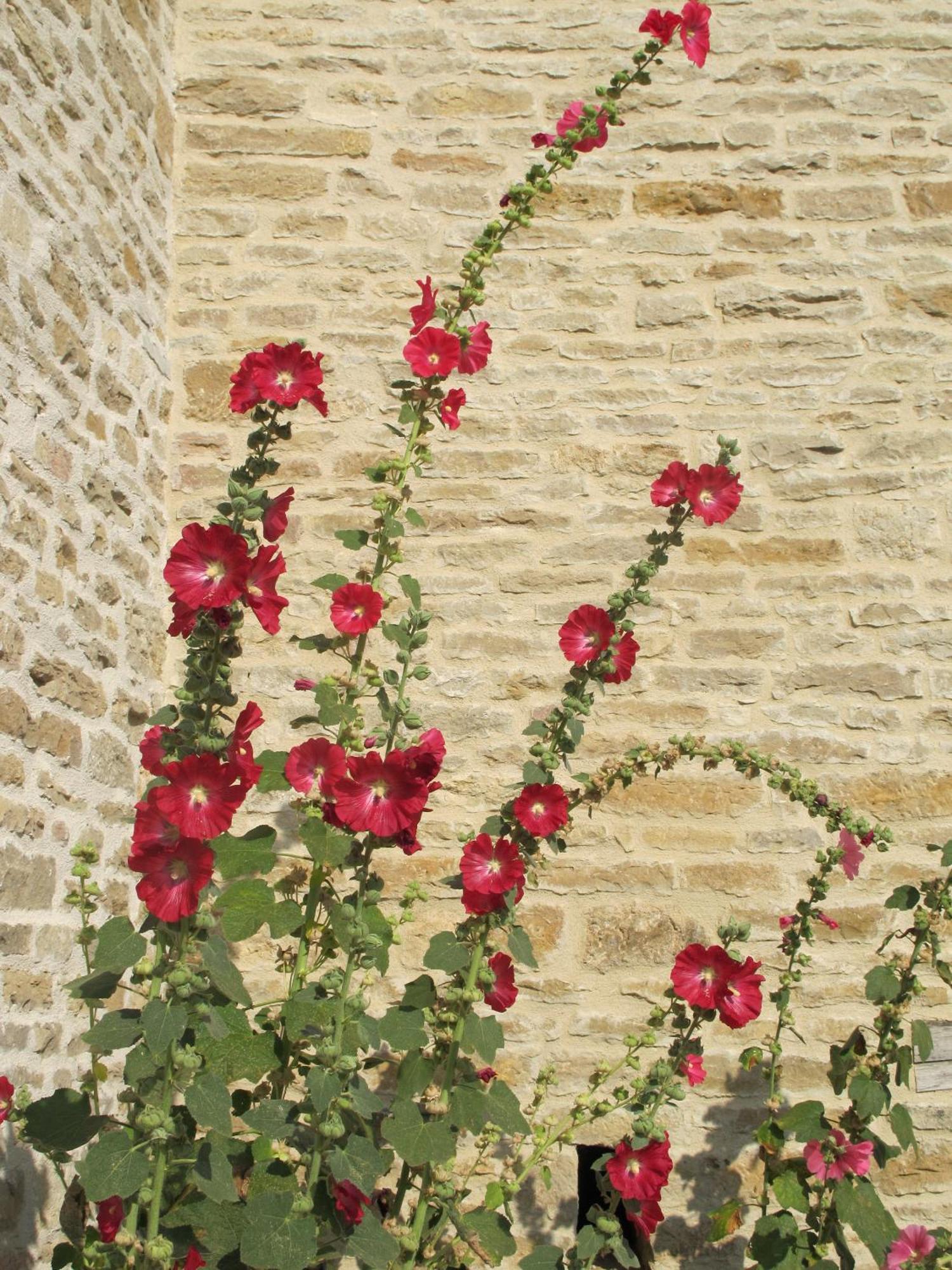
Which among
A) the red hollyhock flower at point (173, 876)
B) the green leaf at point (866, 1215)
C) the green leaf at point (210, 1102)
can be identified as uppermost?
the red hollyhock flower at point (173, 876)

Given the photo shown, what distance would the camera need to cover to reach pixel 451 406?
231cm

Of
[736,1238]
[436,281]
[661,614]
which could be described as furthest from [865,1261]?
[436,281]

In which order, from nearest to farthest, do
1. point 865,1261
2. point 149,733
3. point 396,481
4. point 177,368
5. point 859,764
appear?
point 149,733 < point 396,481 < point 865,1261 < point 859,764 < point 177,368

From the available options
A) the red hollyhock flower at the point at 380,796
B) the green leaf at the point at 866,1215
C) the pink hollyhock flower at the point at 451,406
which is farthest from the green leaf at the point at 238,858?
the green leaf at the point at 866,1215

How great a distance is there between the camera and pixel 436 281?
12.7ft

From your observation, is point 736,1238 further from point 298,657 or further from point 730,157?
point 730,157

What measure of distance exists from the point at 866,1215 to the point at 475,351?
1.89 metres

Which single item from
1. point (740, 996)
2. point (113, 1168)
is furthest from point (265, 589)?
point (740, 996)

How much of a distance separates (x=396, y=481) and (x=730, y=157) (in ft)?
7.57

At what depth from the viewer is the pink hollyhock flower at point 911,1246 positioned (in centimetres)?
267

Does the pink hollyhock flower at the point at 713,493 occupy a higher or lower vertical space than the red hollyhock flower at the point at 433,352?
lower

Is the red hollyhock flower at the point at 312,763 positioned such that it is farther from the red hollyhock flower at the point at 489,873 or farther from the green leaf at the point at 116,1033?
the green leaf at the point at 116,1033

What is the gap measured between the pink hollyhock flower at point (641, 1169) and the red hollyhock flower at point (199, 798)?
1.04m

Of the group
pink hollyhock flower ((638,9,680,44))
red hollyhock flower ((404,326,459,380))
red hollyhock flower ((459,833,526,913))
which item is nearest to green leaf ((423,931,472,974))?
red hollyhock flower ((459,833,526,913))
